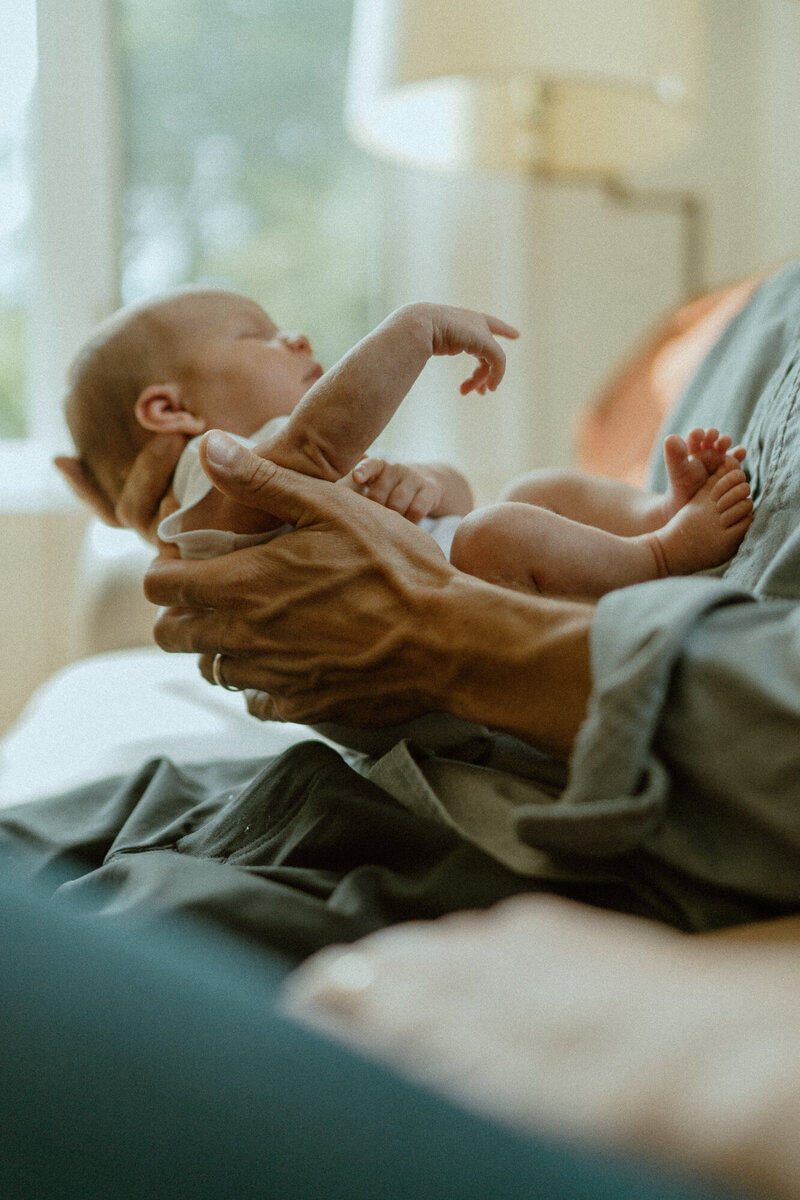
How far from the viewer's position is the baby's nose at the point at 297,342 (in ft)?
2.89

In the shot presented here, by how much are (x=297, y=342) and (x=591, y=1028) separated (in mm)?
684

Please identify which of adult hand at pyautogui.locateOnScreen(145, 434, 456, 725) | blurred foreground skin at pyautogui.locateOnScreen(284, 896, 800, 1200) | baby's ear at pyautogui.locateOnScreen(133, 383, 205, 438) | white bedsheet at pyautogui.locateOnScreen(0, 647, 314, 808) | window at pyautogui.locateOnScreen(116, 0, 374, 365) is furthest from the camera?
window at pyautogui.locateOnScreen(116, 0, 374, 365)

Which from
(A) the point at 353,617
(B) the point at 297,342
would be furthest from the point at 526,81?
(A) the point at 353,617

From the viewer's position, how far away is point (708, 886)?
48 cm

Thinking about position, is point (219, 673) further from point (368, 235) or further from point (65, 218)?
point (368, 235)

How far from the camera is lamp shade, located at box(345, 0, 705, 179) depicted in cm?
165

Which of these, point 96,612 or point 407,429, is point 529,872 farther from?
point 407,429

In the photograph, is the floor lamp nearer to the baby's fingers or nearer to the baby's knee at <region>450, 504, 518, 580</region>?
the baby's fingers

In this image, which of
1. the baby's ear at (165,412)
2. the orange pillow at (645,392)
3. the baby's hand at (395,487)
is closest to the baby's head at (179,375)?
the baby's ear at (165,412)

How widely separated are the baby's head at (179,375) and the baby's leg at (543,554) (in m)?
0.24

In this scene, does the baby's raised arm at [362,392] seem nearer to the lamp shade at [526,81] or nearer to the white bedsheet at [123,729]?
the white bedsheet at [123,729]

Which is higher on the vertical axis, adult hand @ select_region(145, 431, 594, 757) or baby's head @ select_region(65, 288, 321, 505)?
baby's head @ select_region(65, 288, 321, 505)

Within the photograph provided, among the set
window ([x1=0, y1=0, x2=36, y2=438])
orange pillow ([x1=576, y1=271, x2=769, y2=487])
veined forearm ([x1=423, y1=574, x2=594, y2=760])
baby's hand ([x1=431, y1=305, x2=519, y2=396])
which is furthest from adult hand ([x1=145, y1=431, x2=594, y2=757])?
window ([x1=0, y1=0, x2=36, y2=438])

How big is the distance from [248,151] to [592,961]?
2371 millimetres
